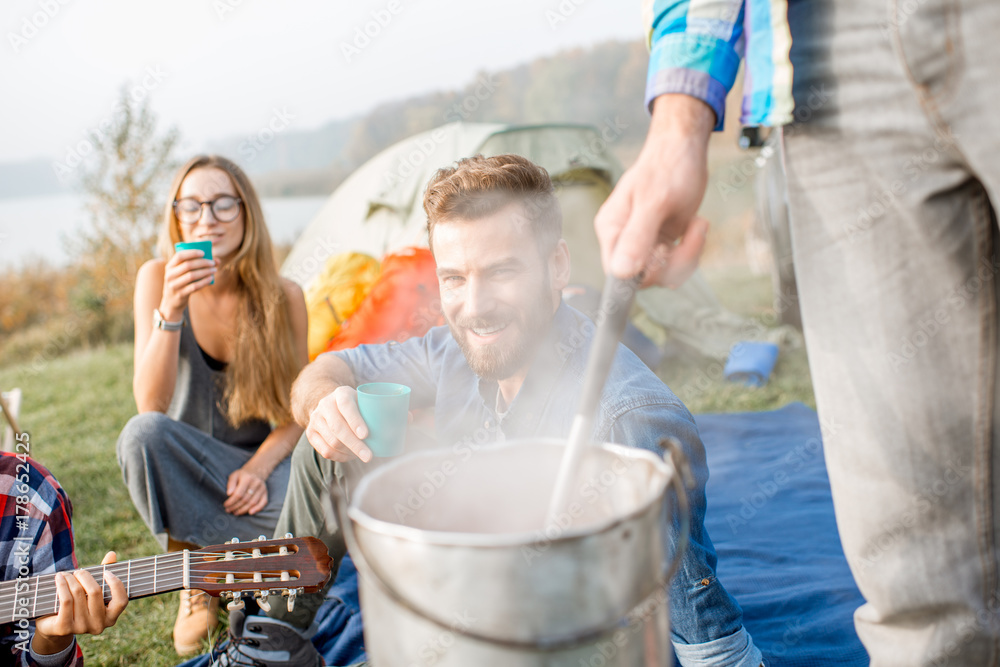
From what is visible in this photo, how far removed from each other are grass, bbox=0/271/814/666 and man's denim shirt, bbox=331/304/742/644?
3.61 feet

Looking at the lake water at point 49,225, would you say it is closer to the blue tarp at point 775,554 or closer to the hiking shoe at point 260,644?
the blue tarp at point 775,554

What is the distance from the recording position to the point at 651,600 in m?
0.86

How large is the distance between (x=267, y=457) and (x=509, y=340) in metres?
1.14

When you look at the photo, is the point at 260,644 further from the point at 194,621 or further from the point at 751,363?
the point at 751,363

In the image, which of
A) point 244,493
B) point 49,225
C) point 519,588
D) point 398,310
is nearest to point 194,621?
point 244,493

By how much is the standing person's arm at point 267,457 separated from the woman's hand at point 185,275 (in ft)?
1.48

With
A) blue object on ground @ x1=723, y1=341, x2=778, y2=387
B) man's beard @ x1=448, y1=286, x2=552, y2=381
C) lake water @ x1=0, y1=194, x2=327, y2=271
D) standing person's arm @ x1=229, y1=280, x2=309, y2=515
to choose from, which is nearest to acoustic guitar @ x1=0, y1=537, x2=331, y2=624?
man's beard @ x1=448, y1=286, x2=552, y2=381

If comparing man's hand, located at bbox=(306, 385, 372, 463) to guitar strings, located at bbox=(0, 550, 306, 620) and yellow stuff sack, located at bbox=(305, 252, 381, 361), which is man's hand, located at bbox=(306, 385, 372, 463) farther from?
yellow stuff sack, located at bbox=(305, 252, 381, 361)

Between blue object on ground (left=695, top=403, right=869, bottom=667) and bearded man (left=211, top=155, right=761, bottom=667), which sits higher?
bearded man (left=211, top=155, right=761, bottom=667)

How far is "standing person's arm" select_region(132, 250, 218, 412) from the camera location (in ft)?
7.21

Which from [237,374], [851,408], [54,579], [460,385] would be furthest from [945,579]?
[237,374]

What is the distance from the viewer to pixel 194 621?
6.86 feet

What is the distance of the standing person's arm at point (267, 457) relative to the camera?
2293 mm

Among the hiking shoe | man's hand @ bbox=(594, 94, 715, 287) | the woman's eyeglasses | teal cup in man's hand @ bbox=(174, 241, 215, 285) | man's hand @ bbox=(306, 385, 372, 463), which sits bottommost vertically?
the hiking shoe
